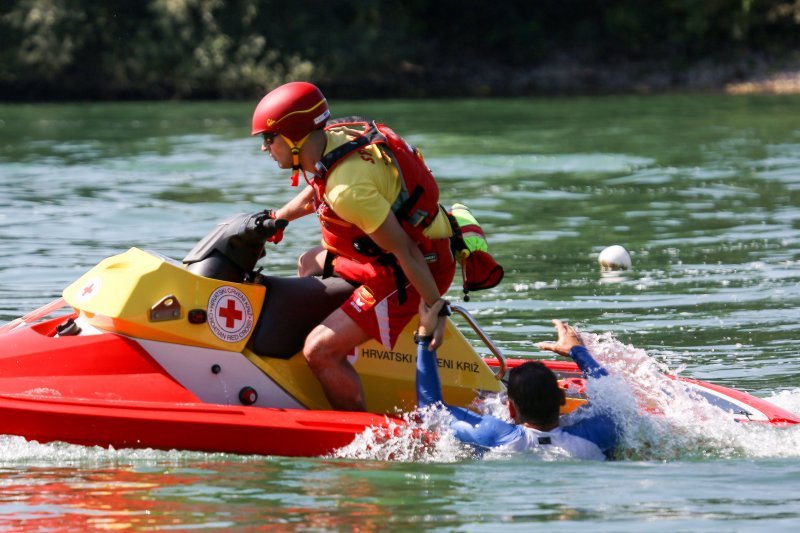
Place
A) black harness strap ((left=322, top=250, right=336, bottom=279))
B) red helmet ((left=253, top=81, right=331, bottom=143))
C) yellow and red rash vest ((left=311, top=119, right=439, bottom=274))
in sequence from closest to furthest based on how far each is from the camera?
red helmet ((left=253, top=81, right=331, bottom=143)) < yellow and red rash vest ((left=311, top=119, right=439, bottom=274)) < black harness strap ((left=322, top=250, right=336, bottom=279))

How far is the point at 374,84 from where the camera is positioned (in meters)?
43.1

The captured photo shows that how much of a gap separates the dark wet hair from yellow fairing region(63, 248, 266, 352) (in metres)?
1.25

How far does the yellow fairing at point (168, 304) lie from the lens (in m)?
6.49

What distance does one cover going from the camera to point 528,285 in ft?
38.5

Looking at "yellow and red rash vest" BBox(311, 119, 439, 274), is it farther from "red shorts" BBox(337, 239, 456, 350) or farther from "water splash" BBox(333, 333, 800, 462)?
"water splash" BBox(333, 333, 800, 462)

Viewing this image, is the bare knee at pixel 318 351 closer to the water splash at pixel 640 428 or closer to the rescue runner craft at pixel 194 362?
the rescue runner craft at pixel 194 362

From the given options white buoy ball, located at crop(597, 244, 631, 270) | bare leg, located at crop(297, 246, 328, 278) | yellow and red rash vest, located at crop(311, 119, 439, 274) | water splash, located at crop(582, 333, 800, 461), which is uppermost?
yellow and red rash vest, located at crop(311, 119, 439, 274)

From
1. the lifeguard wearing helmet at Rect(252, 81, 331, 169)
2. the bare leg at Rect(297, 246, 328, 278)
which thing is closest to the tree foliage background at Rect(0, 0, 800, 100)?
the bare leg at Rect(297, 246, 328, 278)

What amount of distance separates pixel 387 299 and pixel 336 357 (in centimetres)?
35

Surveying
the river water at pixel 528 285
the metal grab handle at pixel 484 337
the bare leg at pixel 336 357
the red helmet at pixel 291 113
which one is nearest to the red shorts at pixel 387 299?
the bare leg at pixel 336 357

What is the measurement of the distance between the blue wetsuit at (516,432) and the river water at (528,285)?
3.2 inches

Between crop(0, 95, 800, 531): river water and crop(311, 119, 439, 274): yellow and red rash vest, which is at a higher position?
crop(311, 119, 439, 274): yellow and red rash vest

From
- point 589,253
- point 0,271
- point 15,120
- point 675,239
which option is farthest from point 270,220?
point 15,120

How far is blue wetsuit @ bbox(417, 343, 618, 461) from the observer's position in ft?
21.0
